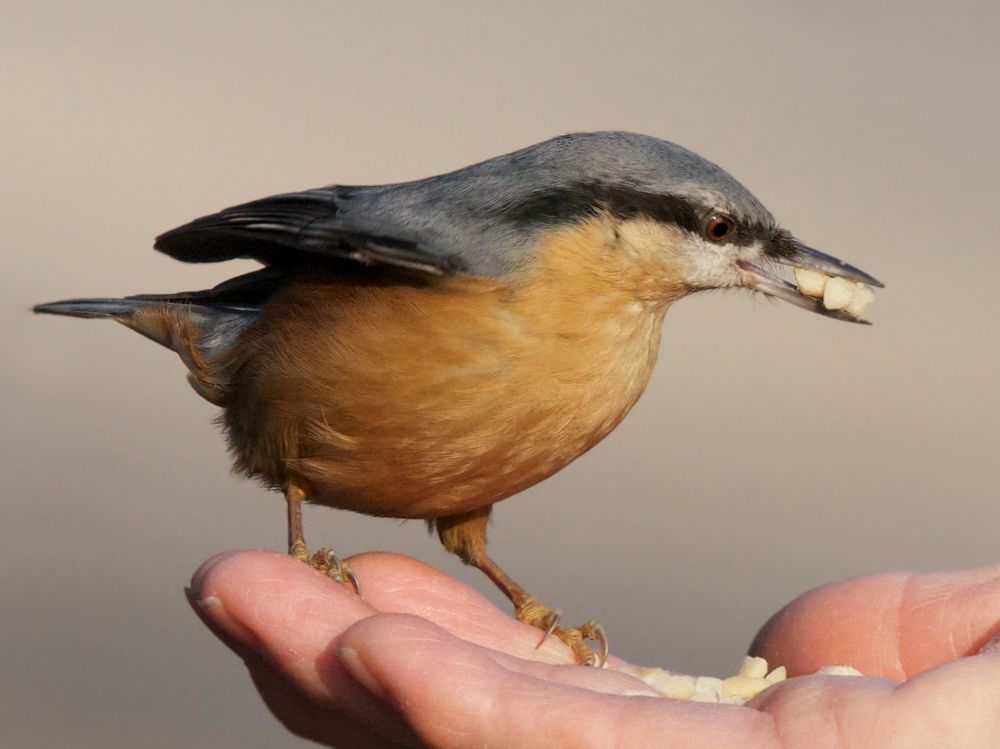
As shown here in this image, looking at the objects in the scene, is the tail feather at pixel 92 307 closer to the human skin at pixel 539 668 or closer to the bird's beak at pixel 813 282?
the human skin at pixel 539 668

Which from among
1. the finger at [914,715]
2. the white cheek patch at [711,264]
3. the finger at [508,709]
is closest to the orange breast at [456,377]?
the white cheek patch at [711,264]

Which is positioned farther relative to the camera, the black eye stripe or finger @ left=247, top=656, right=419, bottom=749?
the black eye stripe

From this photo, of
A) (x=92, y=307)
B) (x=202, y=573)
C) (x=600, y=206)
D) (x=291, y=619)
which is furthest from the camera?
(x=92, y=307)

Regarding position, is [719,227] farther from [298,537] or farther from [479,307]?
[298,537]

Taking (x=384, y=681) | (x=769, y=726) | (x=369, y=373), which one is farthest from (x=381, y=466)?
(x=769, y=726)

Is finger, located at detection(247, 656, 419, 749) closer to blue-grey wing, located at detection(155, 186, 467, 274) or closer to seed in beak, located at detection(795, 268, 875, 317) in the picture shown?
blue-grey wing, located at detection(155, 186, 467, 274)

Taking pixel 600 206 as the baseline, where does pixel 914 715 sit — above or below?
below

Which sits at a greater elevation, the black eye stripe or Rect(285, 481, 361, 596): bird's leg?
the black eye stripe

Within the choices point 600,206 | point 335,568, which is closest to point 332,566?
point 335,568

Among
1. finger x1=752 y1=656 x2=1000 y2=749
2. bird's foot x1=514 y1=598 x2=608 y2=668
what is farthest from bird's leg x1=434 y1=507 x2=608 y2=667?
finger x1=752 y1=656 x2=1000 y2=749
